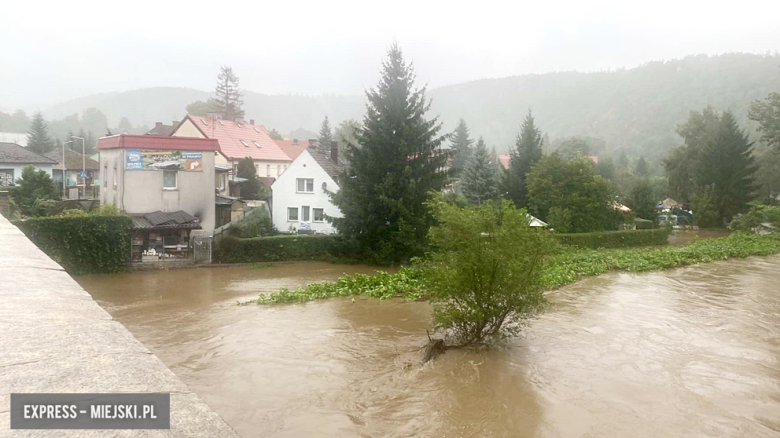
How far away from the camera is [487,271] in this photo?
13.5 metres

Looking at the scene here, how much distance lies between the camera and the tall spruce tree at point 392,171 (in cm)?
3234

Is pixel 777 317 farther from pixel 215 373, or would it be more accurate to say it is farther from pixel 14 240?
pixel 14 240

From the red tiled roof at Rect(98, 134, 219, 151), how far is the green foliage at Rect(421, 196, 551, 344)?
25.4m

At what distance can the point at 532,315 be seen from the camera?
1392 cm


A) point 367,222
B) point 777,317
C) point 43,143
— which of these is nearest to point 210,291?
point 367,222

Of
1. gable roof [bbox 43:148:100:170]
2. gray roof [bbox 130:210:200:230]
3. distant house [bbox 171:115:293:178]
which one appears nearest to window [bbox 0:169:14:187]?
gable roof [bbox 43:148:100:170]

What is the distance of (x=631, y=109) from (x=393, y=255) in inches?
6168

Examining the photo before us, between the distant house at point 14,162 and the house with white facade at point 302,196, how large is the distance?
24.9m

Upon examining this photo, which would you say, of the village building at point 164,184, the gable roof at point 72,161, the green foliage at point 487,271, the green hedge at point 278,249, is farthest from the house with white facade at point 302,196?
the gable roof at point 72,161

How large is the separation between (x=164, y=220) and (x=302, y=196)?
11980 mm

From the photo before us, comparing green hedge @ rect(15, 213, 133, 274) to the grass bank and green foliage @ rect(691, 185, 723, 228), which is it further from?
green foliage @ rect(691, 185, 723, 228)

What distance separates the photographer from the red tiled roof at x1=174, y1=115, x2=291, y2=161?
58031mm

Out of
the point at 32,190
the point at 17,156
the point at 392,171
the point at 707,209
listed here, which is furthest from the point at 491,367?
the point at 17,156

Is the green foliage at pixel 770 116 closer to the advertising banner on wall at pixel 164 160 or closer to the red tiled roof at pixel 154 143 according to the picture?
the red tiled roof at pixel 154 143
